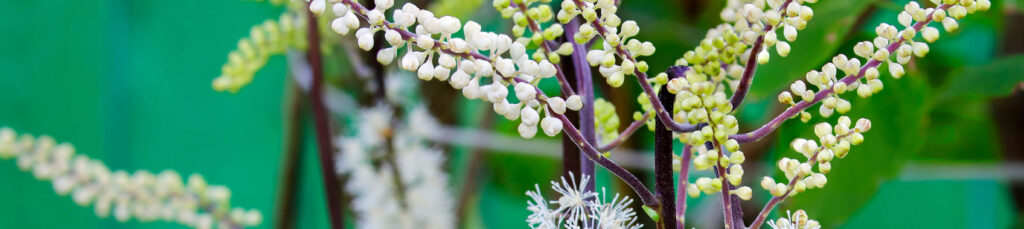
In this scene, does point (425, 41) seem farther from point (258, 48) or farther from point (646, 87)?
point (258, 48)

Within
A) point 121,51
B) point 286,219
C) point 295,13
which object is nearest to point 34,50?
point 121,51

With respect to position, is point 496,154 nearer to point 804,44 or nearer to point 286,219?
point 286,219

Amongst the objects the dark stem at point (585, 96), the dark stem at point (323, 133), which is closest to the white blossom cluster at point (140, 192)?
the dark stem at point (323, 133)

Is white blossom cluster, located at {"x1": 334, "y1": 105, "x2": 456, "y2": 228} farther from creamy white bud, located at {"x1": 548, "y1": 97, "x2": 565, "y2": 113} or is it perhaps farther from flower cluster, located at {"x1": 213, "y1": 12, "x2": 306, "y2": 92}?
creamy white bud, located at {"x1": 548, "y1": 97, "x2": 565, "y2": 113}

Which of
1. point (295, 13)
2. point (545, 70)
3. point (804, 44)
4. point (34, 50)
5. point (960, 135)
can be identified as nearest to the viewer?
point (545, 70)

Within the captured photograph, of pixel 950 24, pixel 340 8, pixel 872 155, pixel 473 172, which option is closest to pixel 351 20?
pixel 340 8

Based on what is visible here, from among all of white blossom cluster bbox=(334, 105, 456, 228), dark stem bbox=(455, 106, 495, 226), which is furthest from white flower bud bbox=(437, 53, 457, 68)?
dark stem bbox=(455, 106, 495, 226)
